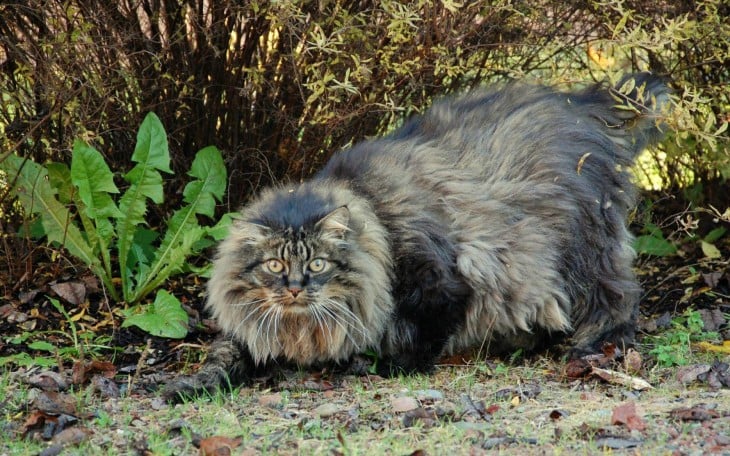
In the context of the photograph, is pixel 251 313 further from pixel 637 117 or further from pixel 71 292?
pixel 637 117

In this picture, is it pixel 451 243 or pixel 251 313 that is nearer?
pixel 251 313

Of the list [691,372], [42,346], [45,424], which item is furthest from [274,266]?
[691,372]

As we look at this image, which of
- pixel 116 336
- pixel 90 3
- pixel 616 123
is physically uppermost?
pixel 90 3

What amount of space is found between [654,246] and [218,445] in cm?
371

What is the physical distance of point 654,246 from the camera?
20.7ft

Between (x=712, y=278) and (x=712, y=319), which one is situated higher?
(x=712, y=278)

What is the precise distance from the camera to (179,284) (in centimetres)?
602

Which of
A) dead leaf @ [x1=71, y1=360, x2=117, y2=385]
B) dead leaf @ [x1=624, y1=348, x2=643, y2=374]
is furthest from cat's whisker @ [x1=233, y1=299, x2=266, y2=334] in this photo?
dead leaf @ [x1=624, y1=348, x2=643, y2=374]

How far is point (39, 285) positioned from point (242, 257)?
66.3 inches

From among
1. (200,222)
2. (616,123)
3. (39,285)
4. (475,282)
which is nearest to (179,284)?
(200,222)

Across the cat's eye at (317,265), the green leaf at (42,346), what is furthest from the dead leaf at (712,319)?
the green leaf at (42,346)

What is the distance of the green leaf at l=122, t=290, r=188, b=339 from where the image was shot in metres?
5.22

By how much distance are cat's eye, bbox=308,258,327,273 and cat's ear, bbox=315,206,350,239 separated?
13 centimetres

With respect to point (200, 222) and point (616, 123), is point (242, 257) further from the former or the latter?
point (616, 123)
